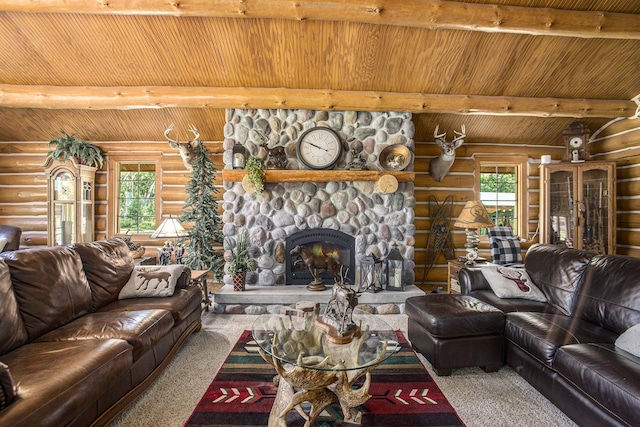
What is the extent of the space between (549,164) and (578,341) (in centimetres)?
395

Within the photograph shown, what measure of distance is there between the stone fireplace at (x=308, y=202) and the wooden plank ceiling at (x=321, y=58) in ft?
0.80

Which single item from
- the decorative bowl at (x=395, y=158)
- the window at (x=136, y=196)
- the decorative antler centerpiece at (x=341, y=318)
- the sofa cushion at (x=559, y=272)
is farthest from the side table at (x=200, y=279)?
the sofa cushion at (x=559, y=272)

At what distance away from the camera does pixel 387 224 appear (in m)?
4.79

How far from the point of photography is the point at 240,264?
4422 millimetres

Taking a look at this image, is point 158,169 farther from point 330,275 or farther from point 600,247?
point 600,247

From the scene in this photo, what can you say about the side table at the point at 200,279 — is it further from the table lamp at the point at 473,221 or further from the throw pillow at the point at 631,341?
the throw pillow at the point at 631,341

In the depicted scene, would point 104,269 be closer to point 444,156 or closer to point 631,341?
point 631,341

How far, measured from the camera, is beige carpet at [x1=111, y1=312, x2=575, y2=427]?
2.13 m

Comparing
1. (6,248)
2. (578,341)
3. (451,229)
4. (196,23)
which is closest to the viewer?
(578,341)

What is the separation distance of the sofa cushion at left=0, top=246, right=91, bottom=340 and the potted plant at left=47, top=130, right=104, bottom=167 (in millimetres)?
3356

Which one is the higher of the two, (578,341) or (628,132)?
(628,132)

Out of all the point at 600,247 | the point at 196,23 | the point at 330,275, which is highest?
the point at 196,23

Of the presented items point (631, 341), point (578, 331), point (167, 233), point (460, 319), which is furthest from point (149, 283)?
point (631, 341)

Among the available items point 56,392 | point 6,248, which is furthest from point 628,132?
point 6,248
